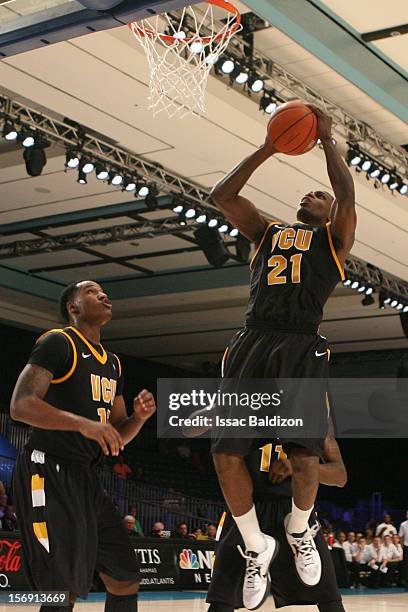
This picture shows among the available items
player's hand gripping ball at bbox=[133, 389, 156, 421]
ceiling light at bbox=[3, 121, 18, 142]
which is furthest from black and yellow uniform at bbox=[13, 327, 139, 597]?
ceiling light at bbox=[3, 121, 18, 142]

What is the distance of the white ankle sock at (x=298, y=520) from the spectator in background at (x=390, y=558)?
18069 mm

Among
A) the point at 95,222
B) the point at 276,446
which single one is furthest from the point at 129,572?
the point at 95,222

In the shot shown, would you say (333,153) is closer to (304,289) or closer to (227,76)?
(304,289)

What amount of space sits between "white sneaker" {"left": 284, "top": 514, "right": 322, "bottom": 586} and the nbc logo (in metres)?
11.7

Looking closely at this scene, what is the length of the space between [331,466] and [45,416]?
147 centimetres

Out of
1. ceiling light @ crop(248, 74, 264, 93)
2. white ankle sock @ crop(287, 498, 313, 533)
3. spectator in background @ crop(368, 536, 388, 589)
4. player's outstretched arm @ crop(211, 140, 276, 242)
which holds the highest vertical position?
ceiling light @ crop(248, 74, 264, 93)

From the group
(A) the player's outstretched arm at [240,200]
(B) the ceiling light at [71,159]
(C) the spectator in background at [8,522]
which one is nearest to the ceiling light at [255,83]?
(B) the ceiling light at [71,159]

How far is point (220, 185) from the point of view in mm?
4539

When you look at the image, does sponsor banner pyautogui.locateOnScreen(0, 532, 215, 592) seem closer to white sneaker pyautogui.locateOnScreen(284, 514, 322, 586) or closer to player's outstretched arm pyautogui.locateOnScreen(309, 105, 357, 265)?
white sneaker pyautogui.locateOnScreen(284, 514, 322, 586)

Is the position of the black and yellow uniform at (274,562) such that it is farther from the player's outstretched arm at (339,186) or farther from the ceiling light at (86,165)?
the ceiling light at (86,165)

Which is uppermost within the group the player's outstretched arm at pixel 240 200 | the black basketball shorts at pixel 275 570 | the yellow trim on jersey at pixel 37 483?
the player's outstretched arm at pixel 240 200

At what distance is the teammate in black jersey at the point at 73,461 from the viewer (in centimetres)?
496

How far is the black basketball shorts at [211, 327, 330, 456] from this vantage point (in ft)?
14.1

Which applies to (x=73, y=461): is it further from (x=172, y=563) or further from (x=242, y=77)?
(x=172, y=563)
